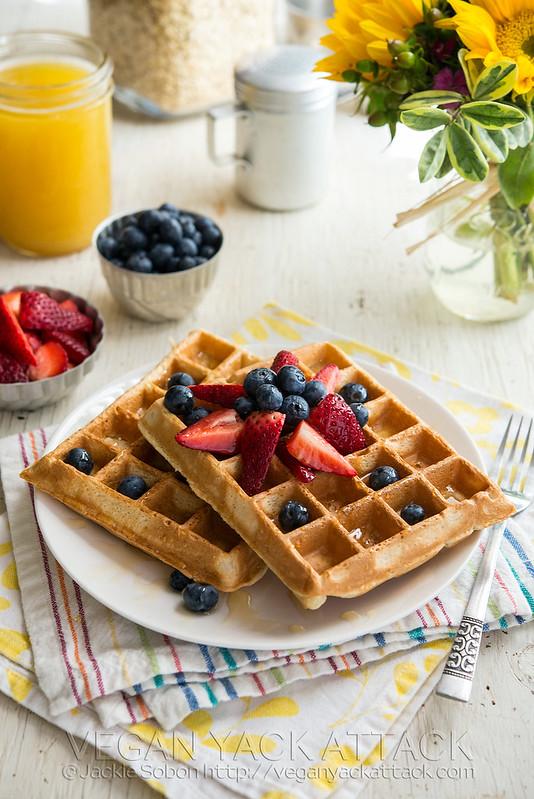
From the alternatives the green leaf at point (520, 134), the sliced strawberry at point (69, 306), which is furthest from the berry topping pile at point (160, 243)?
the green leaf at point (520, 134)

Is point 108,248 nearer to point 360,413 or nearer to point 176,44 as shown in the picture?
point 360,413

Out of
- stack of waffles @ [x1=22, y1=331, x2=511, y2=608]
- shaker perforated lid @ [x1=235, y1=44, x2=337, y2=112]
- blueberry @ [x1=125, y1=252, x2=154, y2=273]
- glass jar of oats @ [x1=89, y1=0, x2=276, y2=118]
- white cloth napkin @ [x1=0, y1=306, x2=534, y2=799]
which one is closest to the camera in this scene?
white cloth napkin @ [x1=0, y1=306, x2=534, y2=799]

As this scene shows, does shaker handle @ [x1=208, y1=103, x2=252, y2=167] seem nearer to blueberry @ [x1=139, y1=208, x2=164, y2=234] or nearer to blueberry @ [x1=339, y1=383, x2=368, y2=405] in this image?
blueberry @ [x1=139, y1=208, x2=164, y2=234]

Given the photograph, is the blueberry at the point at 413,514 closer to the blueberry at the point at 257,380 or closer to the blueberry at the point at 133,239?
the blueberry at the point at 257,380

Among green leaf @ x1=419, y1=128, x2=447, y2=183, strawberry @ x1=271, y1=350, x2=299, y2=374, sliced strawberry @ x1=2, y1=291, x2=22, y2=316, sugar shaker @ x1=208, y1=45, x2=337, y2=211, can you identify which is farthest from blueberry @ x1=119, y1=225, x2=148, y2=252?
green leaf @ x1=419, y1=128, x2=447, y2=183

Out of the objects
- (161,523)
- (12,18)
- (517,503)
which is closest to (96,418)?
(161,523)

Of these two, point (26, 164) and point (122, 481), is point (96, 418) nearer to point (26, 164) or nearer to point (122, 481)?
point (122, 481)
